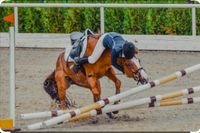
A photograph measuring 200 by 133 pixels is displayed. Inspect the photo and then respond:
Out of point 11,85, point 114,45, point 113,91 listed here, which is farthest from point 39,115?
point 113,91

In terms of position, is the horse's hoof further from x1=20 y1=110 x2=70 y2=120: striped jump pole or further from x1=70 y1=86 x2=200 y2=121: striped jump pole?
x1=20 y1=110 x2=70 y2=120: striped jump pole

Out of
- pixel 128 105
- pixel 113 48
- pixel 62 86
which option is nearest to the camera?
pixel 128 105

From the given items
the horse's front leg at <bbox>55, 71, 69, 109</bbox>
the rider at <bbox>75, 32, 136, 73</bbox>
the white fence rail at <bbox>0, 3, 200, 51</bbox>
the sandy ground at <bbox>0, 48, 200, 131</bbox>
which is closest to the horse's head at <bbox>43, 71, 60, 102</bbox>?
the horse's front leg at <bbox>55, 71, 69, 109</bbox>

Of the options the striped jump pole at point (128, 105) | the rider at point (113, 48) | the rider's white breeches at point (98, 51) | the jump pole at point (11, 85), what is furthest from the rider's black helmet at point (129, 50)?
the jump pole at point (11, 85)

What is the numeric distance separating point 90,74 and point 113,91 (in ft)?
6.82

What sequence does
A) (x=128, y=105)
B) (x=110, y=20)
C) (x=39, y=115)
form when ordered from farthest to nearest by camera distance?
1. (x=110, y=20)
2. (x=128, y=105)
3. (x=39, y=115)

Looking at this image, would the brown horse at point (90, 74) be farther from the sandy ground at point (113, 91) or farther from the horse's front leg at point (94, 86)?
the sandy ground at point (113, 91)

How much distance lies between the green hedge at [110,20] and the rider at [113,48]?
563 cm

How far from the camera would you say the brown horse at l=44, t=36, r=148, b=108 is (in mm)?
9977

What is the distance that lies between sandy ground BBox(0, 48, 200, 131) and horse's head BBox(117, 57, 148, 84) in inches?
20.4

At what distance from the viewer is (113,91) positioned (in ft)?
40.5

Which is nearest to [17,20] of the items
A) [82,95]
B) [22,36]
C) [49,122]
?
[22,36]

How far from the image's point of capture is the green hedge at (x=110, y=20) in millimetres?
15883

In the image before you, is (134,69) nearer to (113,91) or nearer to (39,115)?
(39,115)
